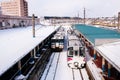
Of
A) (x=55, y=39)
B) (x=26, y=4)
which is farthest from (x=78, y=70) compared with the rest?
(x=26, y=4)

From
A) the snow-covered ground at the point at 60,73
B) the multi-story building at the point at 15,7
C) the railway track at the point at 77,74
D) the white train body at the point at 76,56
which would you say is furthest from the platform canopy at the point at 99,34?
the multi-story building at the point at 15,7

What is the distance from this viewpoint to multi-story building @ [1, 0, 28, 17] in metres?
104

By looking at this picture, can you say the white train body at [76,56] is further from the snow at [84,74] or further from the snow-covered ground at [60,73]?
the snow-covered ground at [60,73]

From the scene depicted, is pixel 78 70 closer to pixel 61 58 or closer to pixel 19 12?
pixel 61 58

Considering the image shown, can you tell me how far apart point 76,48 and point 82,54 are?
0.88m

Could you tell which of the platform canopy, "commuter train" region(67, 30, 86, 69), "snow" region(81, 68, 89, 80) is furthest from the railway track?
the platform canopy

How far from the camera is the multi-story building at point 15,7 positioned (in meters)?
104

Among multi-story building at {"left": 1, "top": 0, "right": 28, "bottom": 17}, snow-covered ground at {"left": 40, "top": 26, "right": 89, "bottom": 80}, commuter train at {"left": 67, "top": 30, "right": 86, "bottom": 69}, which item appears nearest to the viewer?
snow-covered ground at {"left": 40, "top": 26, "right": 89, "bottom": 80}

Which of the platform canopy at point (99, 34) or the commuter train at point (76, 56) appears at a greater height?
the platform canopy at point (99, 34)

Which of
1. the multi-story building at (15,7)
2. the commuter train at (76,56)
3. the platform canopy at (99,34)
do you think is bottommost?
the commuter train at (76,56)

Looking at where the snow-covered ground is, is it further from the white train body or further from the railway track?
the white train body

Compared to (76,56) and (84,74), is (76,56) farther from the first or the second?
(84,74)

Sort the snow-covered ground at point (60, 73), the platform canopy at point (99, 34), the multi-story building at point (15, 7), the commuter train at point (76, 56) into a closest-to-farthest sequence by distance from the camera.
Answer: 1. the snow-covered ground at point (60, 73)
2. the commuter train at point (76, 56)
3. the platform canopy at point (99, 34)
4. the multi-story building at point (15, 7)

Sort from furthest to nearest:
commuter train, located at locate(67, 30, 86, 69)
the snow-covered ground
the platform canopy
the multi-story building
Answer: the multi-story building, the platform canopy, commuter train, located at locate(67, 30, 86, 69), the snow-covered ground
